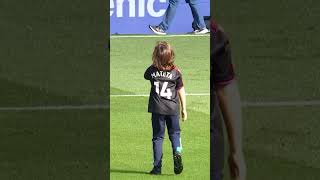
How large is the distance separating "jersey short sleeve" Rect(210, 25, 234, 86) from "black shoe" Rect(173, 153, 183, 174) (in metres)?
0.66

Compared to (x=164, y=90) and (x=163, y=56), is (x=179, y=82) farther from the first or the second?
(x=163, y=56)

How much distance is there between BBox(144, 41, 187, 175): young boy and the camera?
20.8ft

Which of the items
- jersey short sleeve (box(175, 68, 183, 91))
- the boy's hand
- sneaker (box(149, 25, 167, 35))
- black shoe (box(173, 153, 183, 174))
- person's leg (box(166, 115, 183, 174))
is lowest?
black shoe (box(173, 153, 183, 174))

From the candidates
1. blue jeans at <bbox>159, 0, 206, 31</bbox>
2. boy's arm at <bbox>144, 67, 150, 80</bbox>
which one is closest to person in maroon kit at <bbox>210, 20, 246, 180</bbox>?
blue jeans at <bbox>159, 0, 206, 31</bbox>

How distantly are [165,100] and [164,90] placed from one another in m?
0.08

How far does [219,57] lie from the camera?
244 inches

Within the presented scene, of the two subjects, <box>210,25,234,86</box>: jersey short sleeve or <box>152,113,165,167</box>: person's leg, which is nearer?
<box>210,25,234,86</box>: jersey short sleeve

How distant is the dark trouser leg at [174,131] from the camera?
641 cm
